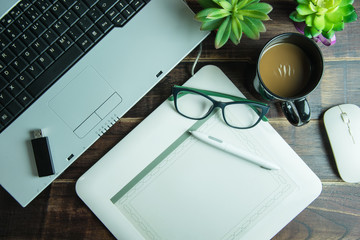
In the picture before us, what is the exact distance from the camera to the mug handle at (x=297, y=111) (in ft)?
1.84

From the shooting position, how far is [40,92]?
0.54 metres

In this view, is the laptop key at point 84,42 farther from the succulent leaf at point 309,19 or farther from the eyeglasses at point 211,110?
the succulent leaf at point 309,19

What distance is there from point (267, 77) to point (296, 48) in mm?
71

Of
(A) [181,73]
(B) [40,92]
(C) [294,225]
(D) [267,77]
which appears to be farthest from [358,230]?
(B) [40,92]

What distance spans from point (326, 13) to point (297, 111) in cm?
16

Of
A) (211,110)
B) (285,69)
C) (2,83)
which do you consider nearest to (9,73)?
(2,83)

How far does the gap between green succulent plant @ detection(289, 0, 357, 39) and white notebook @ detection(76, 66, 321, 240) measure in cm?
21

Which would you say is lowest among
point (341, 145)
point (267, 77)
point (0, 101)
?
point (341, 145)

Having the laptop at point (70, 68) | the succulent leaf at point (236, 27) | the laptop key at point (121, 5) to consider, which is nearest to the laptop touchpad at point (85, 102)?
the laptop at point (70, 68)

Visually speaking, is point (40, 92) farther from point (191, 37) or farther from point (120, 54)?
point (191, 37)

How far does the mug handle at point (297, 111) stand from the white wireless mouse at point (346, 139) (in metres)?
0.08

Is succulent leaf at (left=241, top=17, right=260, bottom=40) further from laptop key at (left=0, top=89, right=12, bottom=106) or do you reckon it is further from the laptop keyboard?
laptop key at (left=0, top=89, right=12, bottom=106)

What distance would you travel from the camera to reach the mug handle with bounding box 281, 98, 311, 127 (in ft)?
1.84

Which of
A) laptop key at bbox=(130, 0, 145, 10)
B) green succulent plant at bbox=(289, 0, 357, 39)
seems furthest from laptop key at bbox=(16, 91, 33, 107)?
green succulent plant at bbox=(289, 0, 357, 39)
